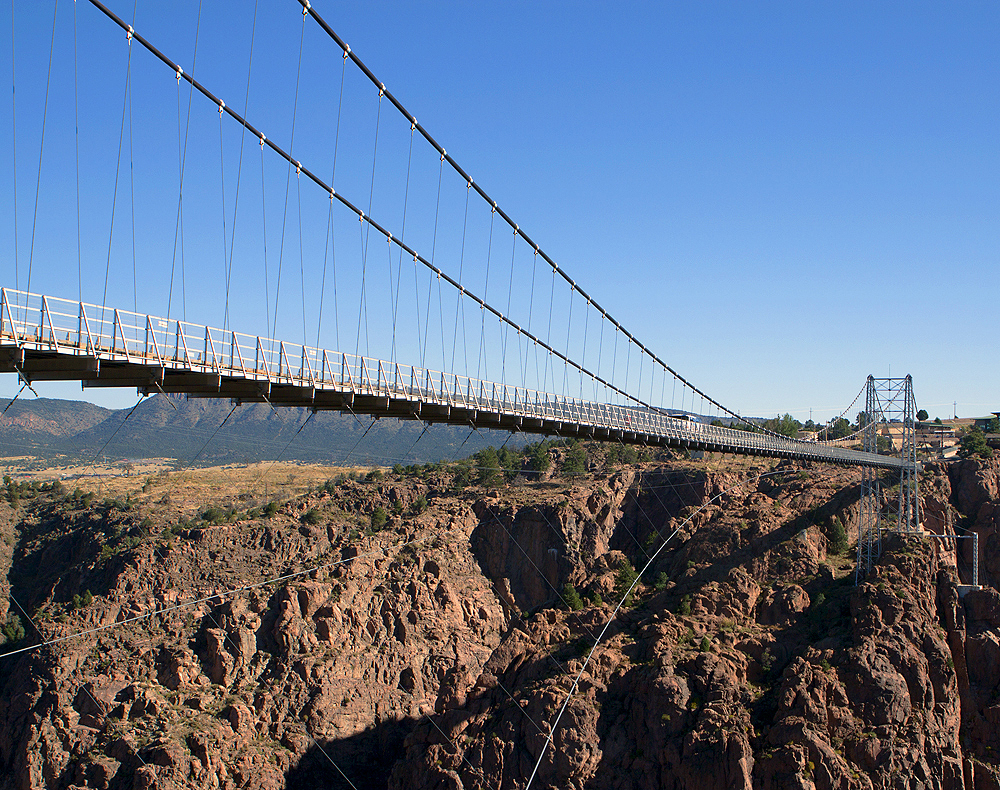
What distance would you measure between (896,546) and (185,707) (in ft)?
143

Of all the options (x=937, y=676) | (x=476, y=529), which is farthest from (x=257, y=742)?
(x=937, y=676)

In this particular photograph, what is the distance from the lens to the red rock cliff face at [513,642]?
42.8 m

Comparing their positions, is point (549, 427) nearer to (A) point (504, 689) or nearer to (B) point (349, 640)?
(A) point (504, 689)

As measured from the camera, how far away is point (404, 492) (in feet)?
255

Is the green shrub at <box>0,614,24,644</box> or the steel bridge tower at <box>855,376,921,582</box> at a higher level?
the steel bridge tower at <box>855,376,921,582</box>

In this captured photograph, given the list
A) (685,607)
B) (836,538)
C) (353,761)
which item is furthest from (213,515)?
(836,538)

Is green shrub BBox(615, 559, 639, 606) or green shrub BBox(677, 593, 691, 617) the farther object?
green shrub BBox(615, 559, 639, 606)

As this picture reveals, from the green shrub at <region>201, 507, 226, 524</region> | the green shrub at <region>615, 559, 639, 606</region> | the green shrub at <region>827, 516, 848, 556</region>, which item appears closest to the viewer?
the green shrub at <region>827, 516, 848, 556</region>

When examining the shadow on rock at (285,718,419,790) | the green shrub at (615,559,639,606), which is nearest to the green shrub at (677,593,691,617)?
the green shrub at (615,559,639,606)

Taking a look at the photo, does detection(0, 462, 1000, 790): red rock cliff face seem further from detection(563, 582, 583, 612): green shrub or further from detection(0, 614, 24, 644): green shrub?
detection(0, 614, 24, 644): green shrub

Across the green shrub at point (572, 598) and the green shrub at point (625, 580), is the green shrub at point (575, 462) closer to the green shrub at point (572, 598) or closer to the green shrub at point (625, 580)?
the green shrub at point (625, 580)

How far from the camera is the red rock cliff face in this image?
4275 centimetres

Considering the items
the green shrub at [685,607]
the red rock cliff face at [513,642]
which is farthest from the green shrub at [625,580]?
the green shrub at [685,607]

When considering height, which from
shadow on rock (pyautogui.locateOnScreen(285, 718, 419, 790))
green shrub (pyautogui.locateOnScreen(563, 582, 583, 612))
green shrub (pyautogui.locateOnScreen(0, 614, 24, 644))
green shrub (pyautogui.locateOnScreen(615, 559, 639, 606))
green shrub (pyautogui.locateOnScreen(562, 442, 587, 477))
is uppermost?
green shrub (pyautogui.locateOnScreen(562, 442, 587, 477))
